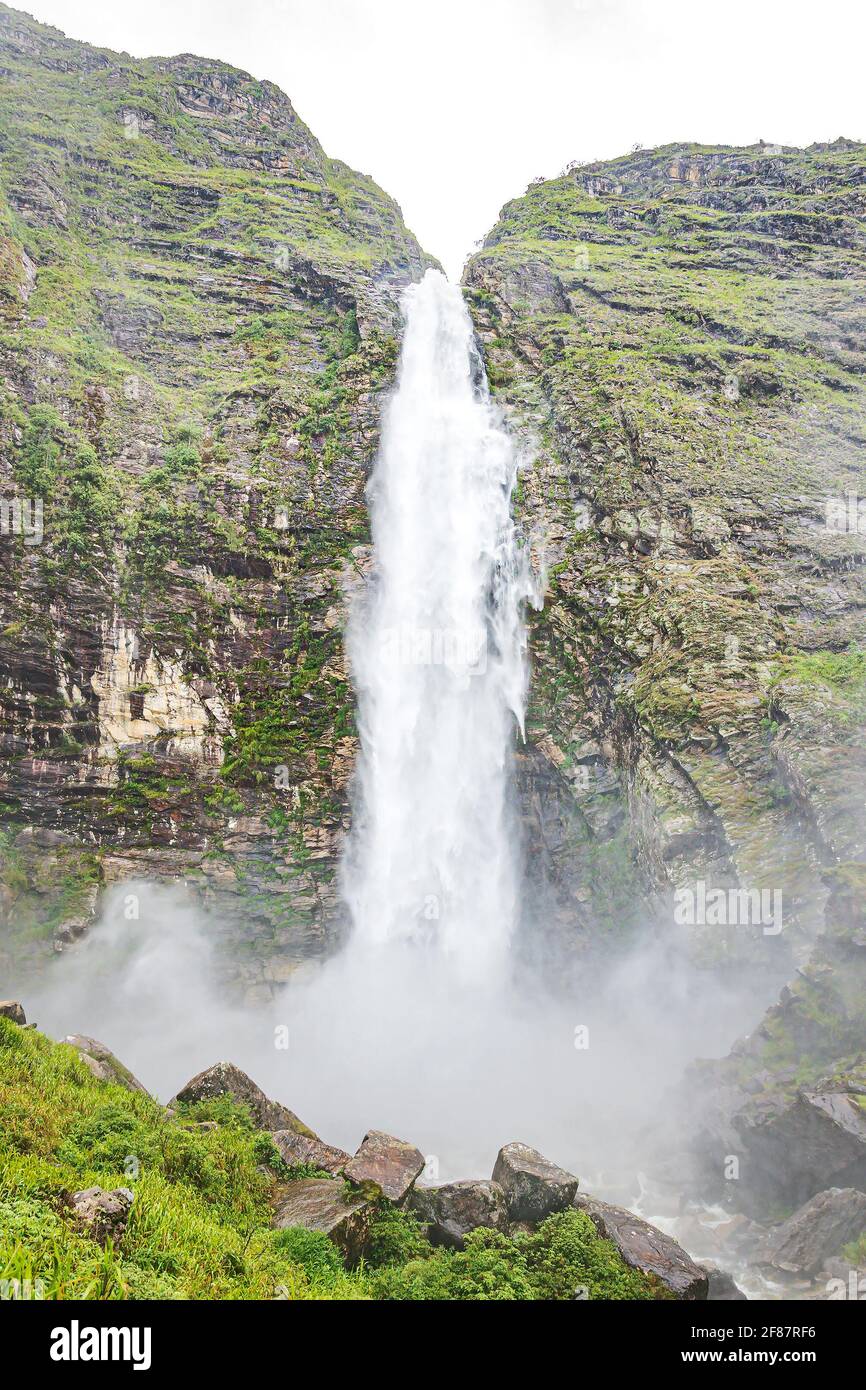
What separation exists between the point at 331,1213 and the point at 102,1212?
15.5ft

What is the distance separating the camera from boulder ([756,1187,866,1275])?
13.5 m

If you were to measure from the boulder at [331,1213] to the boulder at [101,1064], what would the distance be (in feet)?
13.1

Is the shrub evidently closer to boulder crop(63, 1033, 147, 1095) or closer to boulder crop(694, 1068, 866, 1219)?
boulder crop(63, 1033, 147, 1095)

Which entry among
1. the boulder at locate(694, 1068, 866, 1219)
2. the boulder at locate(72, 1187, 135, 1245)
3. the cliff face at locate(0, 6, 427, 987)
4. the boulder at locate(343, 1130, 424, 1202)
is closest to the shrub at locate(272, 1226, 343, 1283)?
the boulder at locate(343, 1130, 424, 1202)

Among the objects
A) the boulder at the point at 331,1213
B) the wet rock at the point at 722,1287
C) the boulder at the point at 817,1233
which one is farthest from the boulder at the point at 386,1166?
the boulder at the point at 817,1233

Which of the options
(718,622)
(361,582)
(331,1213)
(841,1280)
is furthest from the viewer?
(361,582)

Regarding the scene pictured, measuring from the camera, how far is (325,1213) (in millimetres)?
10805

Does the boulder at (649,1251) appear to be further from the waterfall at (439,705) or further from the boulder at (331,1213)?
the waterfall at (439,705)

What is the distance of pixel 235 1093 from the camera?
47.3ft

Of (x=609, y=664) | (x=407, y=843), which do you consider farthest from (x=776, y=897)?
(x=407, y=843)

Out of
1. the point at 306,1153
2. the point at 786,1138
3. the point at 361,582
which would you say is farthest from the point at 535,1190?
the point at 361,582

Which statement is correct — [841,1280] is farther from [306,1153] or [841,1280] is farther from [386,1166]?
[306,1153]

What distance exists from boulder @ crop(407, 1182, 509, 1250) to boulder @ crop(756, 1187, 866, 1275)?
19.7ft

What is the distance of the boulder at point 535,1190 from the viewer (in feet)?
40.3
